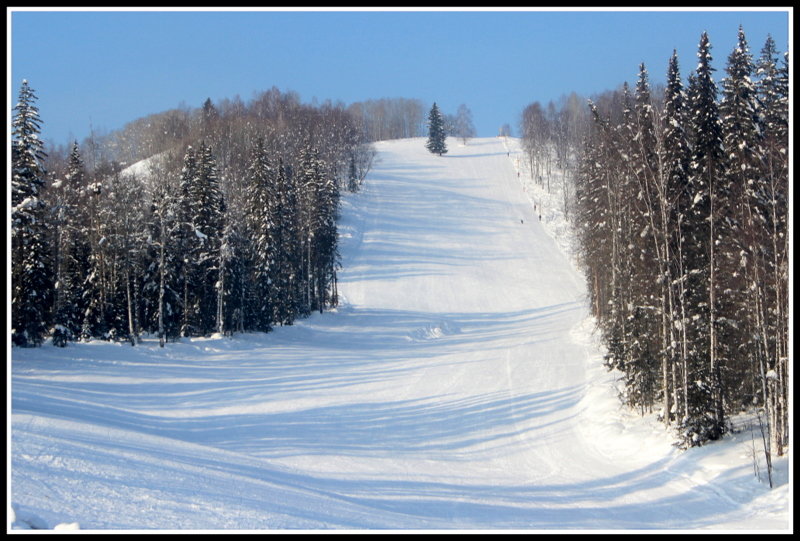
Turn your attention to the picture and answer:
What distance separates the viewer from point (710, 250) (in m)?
19.3

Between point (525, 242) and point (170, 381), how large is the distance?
62.6 metres

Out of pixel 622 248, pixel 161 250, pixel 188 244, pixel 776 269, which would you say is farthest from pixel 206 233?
pixel 776 269

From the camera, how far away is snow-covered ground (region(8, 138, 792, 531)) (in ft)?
35.7

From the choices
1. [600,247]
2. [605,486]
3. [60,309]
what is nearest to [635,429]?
[605,486]

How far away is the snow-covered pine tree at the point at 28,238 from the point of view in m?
26.6

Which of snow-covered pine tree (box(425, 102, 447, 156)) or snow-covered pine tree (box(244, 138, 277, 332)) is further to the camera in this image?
snow-covered pine tree (box(425, 102, 447, 156))

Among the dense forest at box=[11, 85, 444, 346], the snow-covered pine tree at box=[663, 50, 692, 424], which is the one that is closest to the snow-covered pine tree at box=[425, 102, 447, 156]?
the dense forest at box=[11, 85, 444, 346]

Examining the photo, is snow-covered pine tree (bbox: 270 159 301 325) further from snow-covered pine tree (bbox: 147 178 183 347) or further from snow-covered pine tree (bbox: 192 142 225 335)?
snow-covered pine tree (bbox: 147 178 183 347)

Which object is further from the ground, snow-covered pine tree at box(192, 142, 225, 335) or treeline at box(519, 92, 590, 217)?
treeline at box(519, 92, 590, 217)

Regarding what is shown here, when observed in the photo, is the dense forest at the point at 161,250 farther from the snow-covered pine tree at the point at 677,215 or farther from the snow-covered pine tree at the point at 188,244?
the snow-covered pine tree at the point at 677,215

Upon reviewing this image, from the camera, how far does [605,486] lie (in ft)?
53.3

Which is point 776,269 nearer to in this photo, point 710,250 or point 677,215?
point 710,250

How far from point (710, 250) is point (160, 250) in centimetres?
2990

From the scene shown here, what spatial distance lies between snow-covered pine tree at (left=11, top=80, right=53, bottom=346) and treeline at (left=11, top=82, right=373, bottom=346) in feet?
0.16
